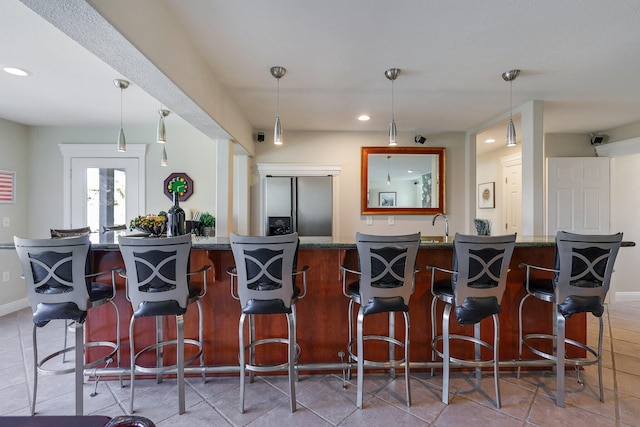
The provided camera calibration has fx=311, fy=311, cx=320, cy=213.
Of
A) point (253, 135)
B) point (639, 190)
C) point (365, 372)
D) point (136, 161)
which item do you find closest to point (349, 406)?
point (365, 372)

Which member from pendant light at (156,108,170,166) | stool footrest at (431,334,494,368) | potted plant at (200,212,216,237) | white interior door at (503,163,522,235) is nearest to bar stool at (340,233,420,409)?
stool footrest at (431,334,494,368)

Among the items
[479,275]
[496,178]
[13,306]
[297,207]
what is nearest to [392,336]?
[479,275]

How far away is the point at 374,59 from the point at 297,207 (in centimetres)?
229

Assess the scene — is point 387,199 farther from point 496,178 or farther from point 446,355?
point 446,355

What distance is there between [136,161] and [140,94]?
150 centimetres

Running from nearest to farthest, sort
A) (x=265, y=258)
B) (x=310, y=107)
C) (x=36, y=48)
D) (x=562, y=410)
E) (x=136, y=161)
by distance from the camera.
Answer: (x=265, y=258)
(x=562, y=410)
(x=36, y=48)
(x=310, y=107)
(x=136, y=161)

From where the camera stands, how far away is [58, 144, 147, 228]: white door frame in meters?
4.29

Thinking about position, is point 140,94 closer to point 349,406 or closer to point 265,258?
point 265,258

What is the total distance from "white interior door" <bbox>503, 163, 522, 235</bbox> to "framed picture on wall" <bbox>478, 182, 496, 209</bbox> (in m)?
0.23

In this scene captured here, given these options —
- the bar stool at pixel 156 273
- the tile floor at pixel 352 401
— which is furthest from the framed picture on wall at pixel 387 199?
the bar stool at pixel 156 273

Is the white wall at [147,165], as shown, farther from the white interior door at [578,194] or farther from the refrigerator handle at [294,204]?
the white interior door at [578,194]

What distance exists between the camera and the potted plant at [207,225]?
405cm

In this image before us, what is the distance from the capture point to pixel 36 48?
2.24m

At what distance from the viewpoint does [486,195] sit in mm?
5871
